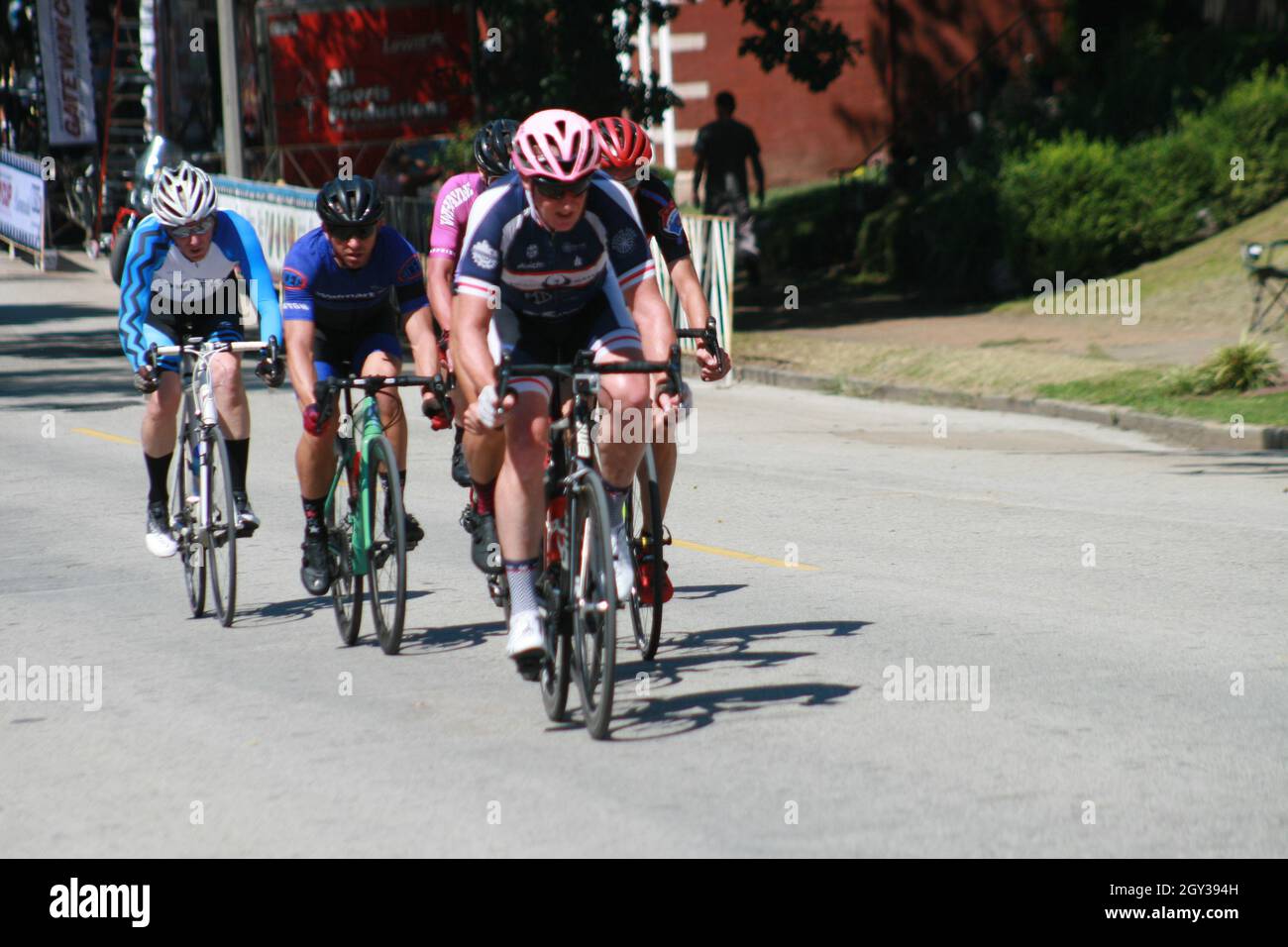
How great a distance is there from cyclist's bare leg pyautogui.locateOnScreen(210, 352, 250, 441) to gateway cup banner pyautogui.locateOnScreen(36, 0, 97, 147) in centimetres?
2648

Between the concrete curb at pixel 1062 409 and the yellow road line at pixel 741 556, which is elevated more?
the concrete curb at pixel 1062 409

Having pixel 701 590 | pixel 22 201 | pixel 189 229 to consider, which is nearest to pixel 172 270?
pixel 189 229

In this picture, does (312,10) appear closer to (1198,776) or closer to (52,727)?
(52,727)

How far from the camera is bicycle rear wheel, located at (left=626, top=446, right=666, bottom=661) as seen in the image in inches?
254

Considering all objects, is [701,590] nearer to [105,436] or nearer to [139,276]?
[139,276]

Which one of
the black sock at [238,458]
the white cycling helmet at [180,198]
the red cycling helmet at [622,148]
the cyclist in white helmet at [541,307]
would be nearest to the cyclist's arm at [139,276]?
the white cycling helmet at [180,198]

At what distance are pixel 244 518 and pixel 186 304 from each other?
119 cm

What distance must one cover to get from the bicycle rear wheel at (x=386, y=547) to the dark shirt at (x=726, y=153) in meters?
17.0

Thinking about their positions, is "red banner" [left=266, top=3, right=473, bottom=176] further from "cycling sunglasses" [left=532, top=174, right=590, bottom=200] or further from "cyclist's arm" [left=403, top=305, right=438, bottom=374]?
"cycling sunglasses" [left=532, top=174, right=590, bottom=200]

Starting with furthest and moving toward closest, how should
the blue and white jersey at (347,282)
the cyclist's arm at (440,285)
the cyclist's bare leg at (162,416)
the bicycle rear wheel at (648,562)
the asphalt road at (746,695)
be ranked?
the cyclist's bare leg at (162,416) → the cyclist's arm at (440,285) → the blue and white jersey at (347,282) → the bicycle rear wheel at (648,562) → the asphalt road at (746,695)

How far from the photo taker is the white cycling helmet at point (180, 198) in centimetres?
813

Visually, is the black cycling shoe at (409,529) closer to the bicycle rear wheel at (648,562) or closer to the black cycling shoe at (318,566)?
the black cycling shoe at (318,566)

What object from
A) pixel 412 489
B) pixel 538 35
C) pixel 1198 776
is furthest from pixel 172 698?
pixel 538 35

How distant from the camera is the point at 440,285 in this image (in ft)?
27.2
